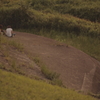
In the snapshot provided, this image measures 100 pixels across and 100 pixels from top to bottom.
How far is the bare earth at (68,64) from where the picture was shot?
28.9 feet

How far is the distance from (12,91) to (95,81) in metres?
4.76

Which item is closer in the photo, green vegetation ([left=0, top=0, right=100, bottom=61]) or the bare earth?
the bare earth

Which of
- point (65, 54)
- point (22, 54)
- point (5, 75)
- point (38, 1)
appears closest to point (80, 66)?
point (65, 54)

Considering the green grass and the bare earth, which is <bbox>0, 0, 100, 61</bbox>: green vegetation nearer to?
the bare earth

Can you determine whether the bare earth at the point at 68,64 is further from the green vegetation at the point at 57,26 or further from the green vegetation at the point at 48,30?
the green vegetation at the point at 57,26

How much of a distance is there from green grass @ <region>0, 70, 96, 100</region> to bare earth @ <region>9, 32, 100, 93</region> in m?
1.50

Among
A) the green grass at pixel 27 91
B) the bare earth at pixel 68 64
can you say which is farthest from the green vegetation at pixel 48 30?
the bare earth at pixel 68 64

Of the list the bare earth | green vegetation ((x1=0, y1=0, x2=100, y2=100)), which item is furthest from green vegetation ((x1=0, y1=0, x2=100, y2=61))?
the bare earth

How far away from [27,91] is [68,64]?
4594 millimetres

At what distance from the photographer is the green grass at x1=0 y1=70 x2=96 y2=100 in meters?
5.58

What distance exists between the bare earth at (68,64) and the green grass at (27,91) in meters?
1.50

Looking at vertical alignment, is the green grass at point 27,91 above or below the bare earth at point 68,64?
above

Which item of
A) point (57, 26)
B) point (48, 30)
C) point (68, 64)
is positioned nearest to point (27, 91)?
point (68, 64)

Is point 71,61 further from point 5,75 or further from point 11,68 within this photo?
point 5,75
